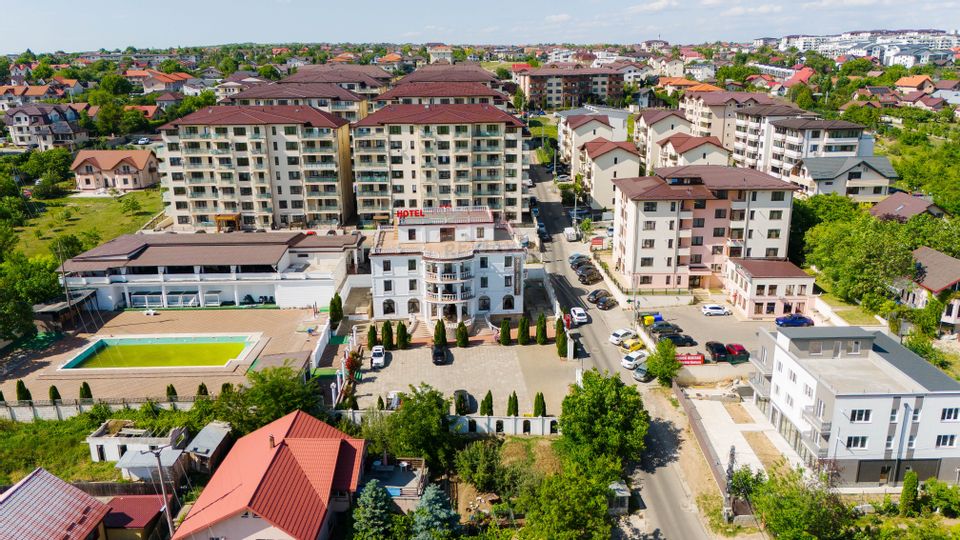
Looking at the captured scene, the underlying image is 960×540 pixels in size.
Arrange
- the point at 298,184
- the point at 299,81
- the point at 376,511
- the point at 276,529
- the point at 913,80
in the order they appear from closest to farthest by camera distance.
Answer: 1. the point at 276,529
2. the point at 376,511
3. the point at 298,184
4. the point at 299,81
5. the point at 913,80

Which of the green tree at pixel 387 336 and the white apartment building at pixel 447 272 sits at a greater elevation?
the white apartment building at pixel 447 272

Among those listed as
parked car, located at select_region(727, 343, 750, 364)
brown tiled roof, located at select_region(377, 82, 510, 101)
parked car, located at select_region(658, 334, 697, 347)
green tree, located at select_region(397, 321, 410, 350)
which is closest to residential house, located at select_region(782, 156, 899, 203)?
parked car, located at select_region(658, 334, 697, 347)

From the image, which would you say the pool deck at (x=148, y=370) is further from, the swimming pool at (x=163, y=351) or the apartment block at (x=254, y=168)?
the apartment block at (x=254, y=168)

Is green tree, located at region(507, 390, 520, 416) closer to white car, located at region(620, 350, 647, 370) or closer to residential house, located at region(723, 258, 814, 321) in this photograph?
white car, located at region(620, 350, 647, 370)

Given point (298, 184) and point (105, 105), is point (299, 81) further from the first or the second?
point (105, 105)

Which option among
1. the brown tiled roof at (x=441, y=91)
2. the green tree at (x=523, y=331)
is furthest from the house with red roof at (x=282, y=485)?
the brown tiled roof at (x=441, y=91)

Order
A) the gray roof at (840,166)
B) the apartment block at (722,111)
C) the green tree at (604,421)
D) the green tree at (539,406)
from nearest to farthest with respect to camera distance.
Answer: the green tree at (604,421), the green tree at (539,406), the gray roof at (840,166), the apartment block at (722,111)

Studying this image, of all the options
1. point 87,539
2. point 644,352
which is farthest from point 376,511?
point 644,352
